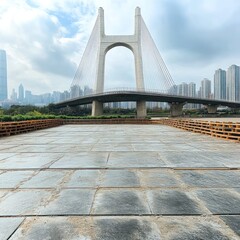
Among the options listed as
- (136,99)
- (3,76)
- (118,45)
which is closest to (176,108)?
(136,99)

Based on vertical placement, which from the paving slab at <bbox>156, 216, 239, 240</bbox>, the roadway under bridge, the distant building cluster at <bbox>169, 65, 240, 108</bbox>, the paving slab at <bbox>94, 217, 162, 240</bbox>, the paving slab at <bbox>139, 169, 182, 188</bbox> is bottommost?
the paving slab at <bbox>156, 216, 239, 240</bbox>

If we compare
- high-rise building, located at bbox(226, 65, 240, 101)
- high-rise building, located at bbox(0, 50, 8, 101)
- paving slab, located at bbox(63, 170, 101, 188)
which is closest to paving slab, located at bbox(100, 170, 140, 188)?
paving slab, located at bbox(63, 170, 101, 188)

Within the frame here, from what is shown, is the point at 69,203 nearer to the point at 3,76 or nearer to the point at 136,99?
the point at 136,99

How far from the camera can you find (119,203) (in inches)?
130

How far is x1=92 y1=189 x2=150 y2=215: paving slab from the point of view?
3.06 metres

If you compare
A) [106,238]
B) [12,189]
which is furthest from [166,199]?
[12,189]

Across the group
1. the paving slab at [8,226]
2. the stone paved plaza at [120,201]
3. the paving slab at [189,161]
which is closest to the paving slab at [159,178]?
the stone paved plaza at [120,201]

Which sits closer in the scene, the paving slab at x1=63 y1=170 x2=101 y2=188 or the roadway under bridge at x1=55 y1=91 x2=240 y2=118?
the paving slab at x1=63 y1=170 x2=101 y2=188

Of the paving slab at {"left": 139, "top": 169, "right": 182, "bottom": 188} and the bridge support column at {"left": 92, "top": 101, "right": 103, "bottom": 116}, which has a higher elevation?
the bridge support column at {"left": 92, "top": 101, "right": 103, "bottom": 116}

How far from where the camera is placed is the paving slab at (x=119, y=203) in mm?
3064

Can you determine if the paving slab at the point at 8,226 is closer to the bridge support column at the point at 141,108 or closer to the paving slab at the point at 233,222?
the paving slab at the point at 233,222

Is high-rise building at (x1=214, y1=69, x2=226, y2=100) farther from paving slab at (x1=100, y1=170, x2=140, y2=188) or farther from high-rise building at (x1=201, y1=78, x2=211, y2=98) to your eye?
paving slab at (x1=100, y1=170, x2=140, y2=188)

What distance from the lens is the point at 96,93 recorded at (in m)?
61.1

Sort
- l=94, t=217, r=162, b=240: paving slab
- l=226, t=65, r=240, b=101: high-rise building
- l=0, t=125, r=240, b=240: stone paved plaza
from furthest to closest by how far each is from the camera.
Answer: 1. l=226, t=65, r=240, b=101: high-rise building
2. l=0, t=125, r=240, b=240: stone paved plaza
3. l=94, t=217, r=162, b=240: paving slab
